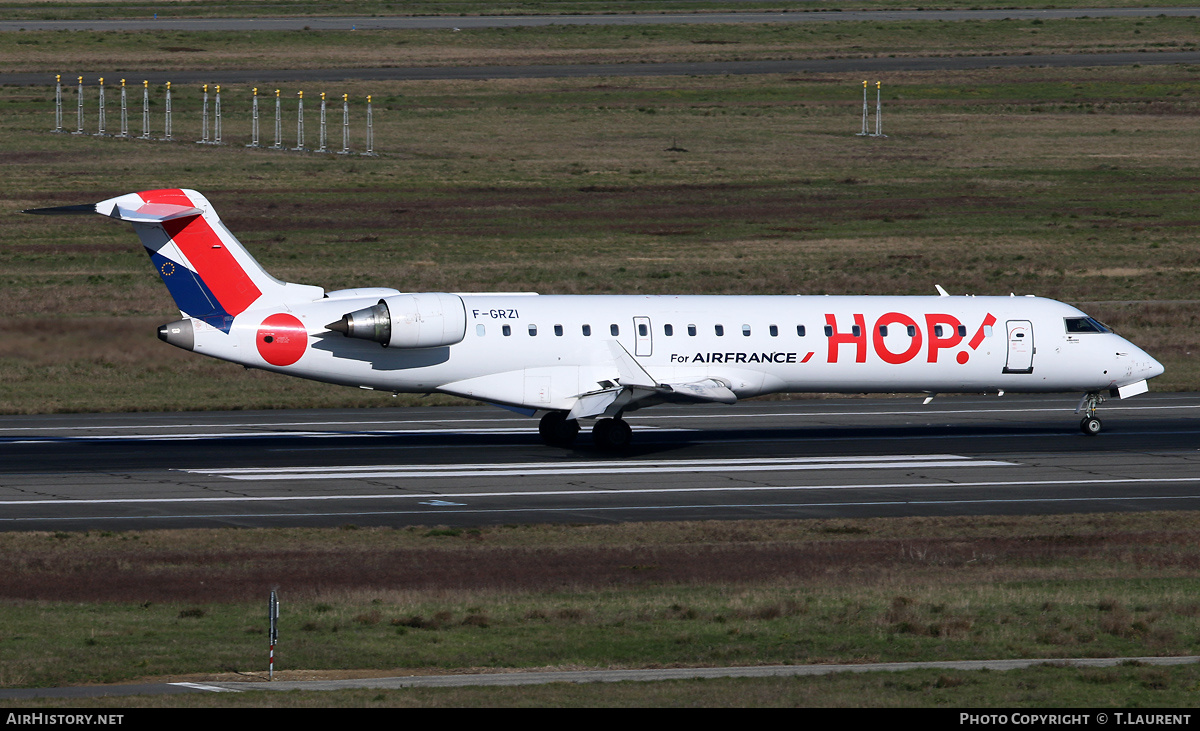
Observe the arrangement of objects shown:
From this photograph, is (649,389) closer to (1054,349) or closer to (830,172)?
(1054,349)

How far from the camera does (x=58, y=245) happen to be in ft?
225

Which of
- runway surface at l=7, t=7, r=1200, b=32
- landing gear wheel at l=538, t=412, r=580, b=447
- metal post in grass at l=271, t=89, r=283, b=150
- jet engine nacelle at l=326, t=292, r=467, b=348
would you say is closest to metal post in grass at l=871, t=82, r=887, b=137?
runway surface at l=7, t=7, r=1200, b=32

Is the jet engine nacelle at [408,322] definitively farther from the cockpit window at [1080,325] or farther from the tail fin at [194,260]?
the cockpit window at [1080,325]

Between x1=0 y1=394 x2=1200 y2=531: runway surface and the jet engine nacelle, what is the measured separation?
2869 millimetres

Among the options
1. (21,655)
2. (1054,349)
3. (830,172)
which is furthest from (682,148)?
(21,655)

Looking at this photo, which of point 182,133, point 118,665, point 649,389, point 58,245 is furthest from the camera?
point 182,133

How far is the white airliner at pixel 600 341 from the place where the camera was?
34750 mm

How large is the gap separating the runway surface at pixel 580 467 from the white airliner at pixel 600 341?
5.20 ft

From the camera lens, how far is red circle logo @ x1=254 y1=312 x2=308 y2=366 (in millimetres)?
34781

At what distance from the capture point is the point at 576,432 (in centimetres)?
3822

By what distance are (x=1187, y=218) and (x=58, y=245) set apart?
174ft

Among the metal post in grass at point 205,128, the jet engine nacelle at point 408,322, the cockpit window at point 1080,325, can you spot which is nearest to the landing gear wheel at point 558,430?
the jet engine nacelle at point 408,322

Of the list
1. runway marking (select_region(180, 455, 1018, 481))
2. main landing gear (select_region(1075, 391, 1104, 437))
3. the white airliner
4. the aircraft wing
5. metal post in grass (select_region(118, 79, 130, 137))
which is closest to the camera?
runway marking (select_region(180, 455, 1018, 481))

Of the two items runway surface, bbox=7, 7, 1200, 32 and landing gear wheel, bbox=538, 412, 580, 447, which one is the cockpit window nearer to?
landing gear wheel, bbox=538, 412, 580, 447
